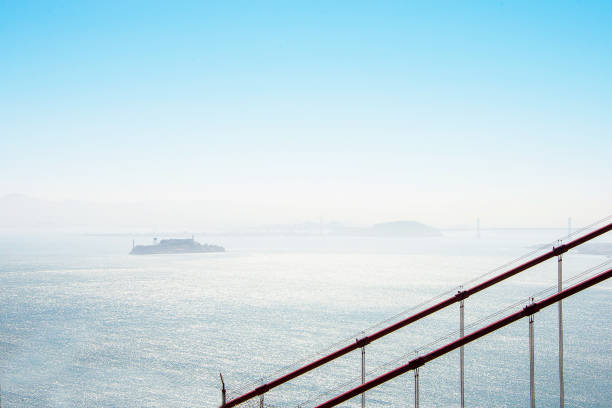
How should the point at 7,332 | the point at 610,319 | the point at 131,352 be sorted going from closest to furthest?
the point at 131,352 < the point at 7,332 < the point at 610,319

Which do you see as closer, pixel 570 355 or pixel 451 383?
pixel 451 383

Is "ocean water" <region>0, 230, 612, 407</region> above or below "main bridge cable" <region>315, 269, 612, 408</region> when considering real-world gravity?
below

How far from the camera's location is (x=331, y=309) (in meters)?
77.4

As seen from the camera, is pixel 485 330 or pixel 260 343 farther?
pixel 260 343

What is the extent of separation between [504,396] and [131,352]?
37.5m

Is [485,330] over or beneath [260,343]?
over

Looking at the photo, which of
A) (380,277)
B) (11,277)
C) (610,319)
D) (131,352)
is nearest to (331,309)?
(131,352)

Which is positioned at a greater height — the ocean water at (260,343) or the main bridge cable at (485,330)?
the main bridge cable at (485,330)

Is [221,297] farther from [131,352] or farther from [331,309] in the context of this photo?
[131,352]

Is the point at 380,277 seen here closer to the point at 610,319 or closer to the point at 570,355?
the point at 610,319

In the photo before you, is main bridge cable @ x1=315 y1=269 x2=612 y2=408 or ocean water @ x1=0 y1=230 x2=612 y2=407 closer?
main bridge cable @ x1=315 y1=269 x2=612 y2=408

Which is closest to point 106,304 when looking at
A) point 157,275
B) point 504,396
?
point 157,275

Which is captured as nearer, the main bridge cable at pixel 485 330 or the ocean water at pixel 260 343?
the main bridge cable at pixel 485 330

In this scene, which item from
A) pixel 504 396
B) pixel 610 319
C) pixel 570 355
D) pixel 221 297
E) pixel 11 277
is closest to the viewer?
pixel 504 396
